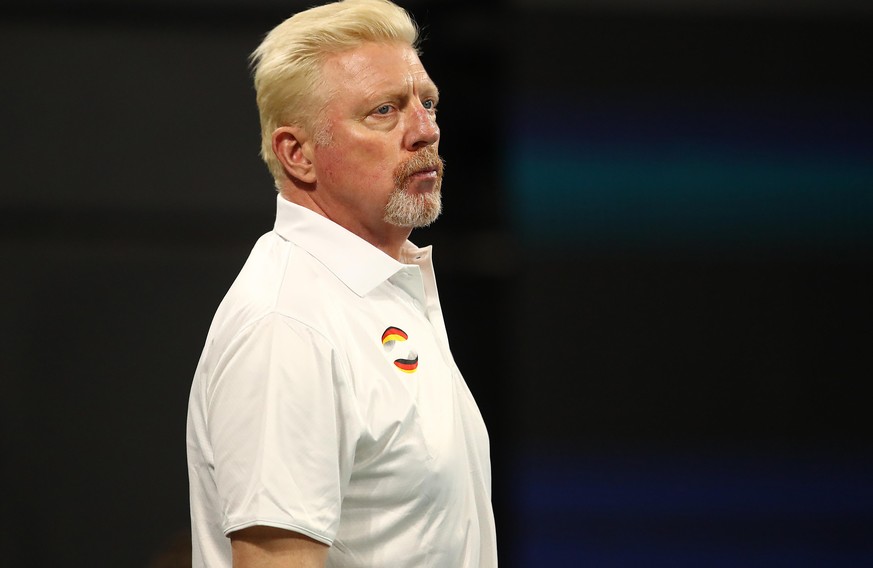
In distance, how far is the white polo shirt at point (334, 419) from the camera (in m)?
1.26

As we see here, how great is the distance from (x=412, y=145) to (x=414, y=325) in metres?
0.25

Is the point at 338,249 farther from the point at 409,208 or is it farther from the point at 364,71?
the point at 364,71

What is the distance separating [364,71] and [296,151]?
146mm

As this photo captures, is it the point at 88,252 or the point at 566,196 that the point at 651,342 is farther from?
the point at 88,252

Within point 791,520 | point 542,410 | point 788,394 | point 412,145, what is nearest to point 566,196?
point 542,410

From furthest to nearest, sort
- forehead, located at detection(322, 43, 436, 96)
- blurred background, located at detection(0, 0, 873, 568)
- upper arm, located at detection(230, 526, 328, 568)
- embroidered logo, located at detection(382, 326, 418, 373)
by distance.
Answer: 1. blurred background, located at detection(0, 0, 873, 568)
2. forehead, located at detection(322, 43, 436, 96)
3. embroidered logo, located at detection(382, 326, 418, 373)
4. upper arm, located at detection(230, 526, 328, 568)

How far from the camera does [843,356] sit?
10.9ft

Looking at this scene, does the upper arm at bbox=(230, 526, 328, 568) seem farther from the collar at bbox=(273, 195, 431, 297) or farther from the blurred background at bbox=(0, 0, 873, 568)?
the blurred background at bbox=(0, 0, 873, 568)

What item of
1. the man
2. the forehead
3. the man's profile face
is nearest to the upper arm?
the man

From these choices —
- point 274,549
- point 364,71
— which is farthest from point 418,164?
point 274,549

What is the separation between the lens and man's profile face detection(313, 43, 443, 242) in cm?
153

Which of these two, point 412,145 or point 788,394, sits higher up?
point 412,145

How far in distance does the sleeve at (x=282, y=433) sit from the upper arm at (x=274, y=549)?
0.01m

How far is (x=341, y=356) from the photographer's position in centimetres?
133
